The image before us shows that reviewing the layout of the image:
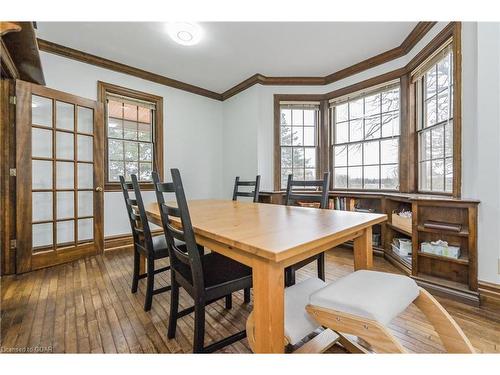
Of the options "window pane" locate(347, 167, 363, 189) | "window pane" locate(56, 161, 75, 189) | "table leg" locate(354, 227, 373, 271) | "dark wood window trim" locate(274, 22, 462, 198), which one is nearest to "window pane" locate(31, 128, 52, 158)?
"window pane" locate(56, 161, 75, 189)

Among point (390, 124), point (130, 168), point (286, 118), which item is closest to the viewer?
point (390, 124)

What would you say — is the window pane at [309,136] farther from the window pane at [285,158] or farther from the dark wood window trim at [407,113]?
the window pane at [285,158]

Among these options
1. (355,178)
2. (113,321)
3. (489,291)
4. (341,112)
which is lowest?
(113,321)

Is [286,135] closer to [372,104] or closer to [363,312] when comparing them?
[372,104]

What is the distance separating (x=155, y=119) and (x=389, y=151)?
3478mm

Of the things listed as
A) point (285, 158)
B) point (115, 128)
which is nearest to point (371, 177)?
point (285, 158)

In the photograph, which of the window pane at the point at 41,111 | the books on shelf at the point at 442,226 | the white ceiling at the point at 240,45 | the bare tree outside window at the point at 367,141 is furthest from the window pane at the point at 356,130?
the window pane at the point at 41,111

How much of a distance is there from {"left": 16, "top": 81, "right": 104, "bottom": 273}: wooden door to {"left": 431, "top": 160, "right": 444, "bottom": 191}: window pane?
157 inches

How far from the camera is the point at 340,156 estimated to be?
3.64 m

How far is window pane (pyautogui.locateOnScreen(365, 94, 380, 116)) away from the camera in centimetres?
325

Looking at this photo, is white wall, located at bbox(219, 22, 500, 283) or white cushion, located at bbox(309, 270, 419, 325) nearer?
white cushion, located at bbox(309, 270, 419, 325)

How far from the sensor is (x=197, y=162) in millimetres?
4129

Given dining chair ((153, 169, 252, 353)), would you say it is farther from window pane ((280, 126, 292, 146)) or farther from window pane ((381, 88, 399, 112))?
window pane ((381, 88, 399, 112))
